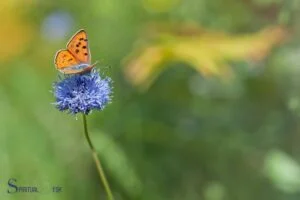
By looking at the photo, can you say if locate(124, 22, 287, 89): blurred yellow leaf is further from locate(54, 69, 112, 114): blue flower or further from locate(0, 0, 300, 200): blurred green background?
locate(54, 69, 112, 114): blue flower

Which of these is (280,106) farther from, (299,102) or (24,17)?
(24,17)

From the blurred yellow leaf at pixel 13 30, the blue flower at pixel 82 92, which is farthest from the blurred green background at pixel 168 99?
the blue flower at pixel 82 92

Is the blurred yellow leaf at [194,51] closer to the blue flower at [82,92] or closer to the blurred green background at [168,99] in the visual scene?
the blurred green background at [168,99]

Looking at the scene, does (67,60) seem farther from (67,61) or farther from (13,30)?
(13,30)

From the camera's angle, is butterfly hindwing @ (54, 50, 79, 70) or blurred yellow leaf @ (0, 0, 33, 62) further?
blurred yellow leaf @ (0, 0, 33, 62)

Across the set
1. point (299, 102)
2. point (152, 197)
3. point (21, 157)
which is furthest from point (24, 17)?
point (299, 102)

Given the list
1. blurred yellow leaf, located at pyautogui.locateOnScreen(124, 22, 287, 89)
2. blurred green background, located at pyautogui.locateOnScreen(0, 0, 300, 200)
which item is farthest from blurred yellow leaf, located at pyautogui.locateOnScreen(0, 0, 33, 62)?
blurred yellow leaf, located at pyautogui.locateOnScreen(124, 22, 287, 89)
